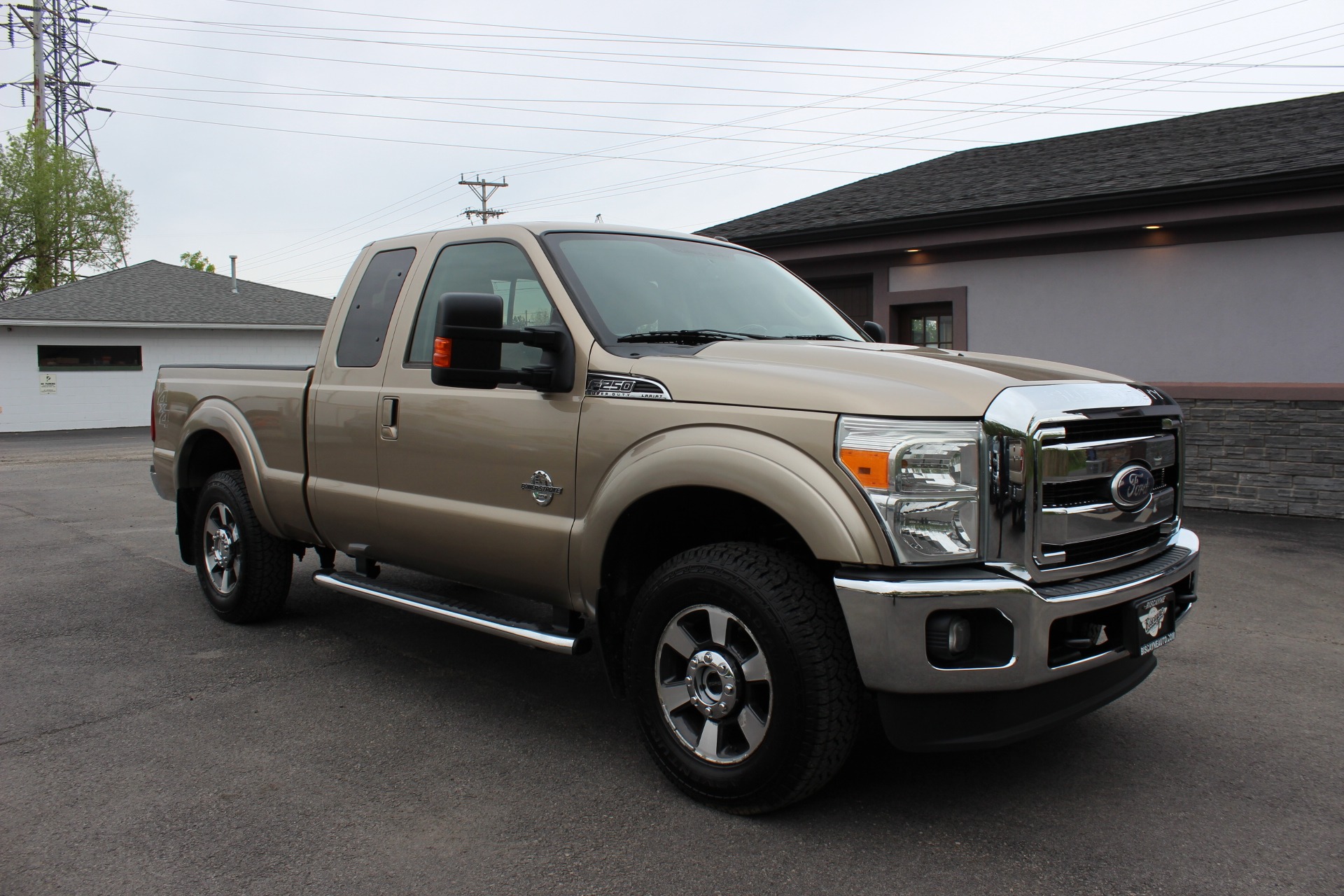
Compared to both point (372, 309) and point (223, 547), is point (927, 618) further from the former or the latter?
point (223, 547)

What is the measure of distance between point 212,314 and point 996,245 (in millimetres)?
24930

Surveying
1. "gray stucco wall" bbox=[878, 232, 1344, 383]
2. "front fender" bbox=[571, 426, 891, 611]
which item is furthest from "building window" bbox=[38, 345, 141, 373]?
"front fender" bbox=[571, 426, 891, 611]

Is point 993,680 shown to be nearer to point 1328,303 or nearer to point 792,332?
point 792,332

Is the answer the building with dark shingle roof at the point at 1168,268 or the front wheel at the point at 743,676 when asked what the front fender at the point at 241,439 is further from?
the building with dark shingle roof at the point at 1168,268

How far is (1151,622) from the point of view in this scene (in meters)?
3.36

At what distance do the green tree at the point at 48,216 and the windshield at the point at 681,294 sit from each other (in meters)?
46.2

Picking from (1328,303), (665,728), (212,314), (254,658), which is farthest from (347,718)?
(212,314)

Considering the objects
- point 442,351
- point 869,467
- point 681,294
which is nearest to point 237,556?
point 442,351

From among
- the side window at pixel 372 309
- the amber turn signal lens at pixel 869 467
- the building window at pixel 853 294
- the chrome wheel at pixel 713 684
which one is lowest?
the chrome wheel at pixel 713 684

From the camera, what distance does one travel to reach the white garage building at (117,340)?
27.3 m

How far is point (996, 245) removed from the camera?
12.5m

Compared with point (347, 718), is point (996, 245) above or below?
above

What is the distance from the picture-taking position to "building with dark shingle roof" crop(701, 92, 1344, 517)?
9.87 metres

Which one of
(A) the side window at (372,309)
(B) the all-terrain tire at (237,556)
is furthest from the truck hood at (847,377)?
(B) the all-terrain tire at (237,556)
